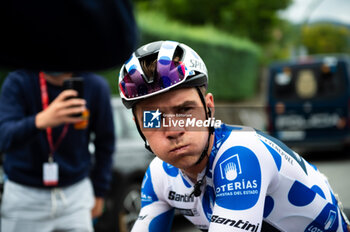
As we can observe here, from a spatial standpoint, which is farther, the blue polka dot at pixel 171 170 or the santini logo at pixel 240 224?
the blue polka dot at pixel 171 170

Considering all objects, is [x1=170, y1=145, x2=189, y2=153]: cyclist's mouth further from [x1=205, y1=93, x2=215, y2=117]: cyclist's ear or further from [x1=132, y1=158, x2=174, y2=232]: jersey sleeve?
[x1=132, y1=158, x2=174, y2=232]: jersey sleeve

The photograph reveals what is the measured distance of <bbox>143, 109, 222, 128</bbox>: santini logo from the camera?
1.66 metres

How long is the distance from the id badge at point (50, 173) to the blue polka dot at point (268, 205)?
65.4 inches

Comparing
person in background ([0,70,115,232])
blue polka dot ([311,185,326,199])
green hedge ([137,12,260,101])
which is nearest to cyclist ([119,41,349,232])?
blue polka dot ([311,185,326,199])

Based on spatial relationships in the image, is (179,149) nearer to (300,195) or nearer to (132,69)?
(132,69)

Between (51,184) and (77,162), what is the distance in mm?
246

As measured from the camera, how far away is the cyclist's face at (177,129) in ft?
5.45

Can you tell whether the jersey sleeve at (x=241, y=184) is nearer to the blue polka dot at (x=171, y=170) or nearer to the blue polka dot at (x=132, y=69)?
the blue polka dot at (x=171, y=170)

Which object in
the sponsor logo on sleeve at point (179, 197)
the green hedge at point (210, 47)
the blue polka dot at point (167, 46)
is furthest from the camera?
the green hedge at point (210, 47)

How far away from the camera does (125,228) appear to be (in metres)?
5.18

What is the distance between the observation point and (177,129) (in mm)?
1646

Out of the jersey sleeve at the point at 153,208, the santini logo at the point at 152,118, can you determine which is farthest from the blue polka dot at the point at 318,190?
the santini logo at the point at 152,118

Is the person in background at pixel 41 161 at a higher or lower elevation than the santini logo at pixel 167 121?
lower

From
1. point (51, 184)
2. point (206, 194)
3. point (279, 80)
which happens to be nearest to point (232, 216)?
point (206, 194)
